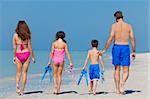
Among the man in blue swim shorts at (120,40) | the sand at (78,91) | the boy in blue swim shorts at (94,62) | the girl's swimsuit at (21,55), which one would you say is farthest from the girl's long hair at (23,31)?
the man in blue swim shorts at (120,40)

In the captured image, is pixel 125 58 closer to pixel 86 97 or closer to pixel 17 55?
pixel 86 97

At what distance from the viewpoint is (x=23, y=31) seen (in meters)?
11.0

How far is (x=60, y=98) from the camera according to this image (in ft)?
34.6

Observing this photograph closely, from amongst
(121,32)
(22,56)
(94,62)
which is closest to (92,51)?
(94,62)

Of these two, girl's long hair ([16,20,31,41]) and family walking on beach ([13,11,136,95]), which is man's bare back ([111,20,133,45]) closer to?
family walking on beach ([13,11,136,95])

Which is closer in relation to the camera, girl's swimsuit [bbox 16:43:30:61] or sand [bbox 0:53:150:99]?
sand [bbox 0:53:150:99]

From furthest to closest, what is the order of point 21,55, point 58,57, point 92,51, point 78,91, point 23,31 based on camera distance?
1. point 78,91
2. point 92,51
3. point 58,57
4. point 21,55
5. point 23,31

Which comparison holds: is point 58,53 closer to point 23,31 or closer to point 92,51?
point 92,51

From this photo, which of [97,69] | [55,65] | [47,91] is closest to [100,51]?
[97,69]

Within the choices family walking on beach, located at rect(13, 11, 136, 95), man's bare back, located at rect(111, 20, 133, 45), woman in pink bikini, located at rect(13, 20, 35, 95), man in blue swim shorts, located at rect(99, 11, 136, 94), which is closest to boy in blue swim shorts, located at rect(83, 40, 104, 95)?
family walking on beach, located at rect(13, 11, 136, 95)

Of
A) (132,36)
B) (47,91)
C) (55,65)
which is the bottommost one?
(47,91)

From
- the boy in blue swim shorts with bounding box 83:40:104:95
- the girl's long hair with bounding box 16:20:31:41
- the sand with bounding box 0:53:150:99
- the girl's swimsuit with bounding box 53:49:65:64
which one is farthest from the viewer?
the boy in blue swim shorts with bounding box 83:40:104:95

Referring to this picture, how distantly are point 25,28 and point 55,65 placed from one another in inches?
48.7

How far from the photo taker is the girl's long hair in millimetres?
11055
